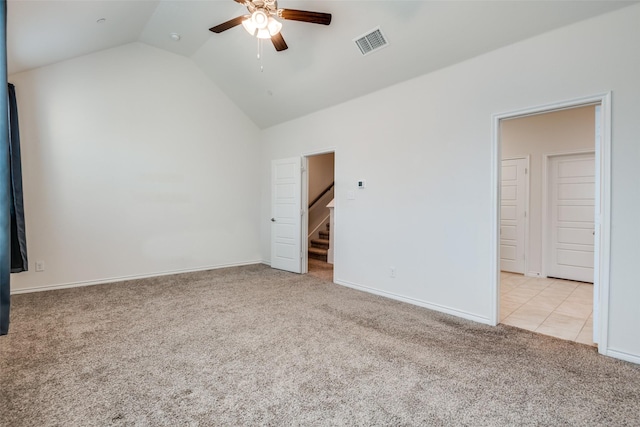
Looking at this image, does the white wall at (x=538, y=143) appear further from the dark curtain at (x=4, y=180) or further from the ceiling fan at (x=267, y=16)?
the dark curtain at (x=4, y=180)

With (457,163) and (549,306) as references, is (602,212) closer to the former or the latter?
(457,163)

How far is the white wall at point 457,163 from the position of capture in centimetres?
229

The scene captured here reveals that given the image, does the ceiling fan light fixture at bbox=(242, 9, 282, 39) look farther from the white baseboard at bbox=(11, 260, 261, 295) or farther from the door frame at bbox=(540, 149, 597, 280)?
the door frame at bbox=(540, 149, 597, 280)

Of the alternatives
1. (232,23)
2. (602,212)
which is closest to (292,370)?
(602,212)

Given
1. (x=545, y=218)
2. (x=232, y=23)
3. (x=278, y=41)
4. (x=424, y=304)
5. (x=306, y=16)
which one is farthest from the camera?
(x=545, y=218)

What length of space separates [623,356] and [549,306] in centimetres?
133

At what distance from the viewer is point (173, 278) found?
4.81 meters

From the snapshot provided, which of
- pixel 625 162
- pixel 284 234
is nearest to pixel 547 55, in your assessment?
pixel 625 162

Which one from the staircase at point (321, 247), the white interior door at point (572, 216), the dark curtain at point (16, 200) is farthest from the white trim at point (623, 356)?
the dark curtain at point (16, 200)

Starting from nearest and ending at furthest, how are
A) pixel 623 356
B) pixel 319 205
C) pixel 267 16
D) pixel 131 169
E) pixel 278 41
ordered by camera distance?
pixel 623 356 → pixel 267 16 → pixel 278 41 → pixel 131 169 → pixel 319 205

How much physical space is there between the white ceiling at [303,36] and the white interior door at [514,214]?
3.05 metres

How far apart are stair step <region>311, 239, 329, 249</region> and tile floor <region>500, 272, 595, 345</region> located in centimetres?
346

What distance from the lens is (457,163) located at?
3.20 m

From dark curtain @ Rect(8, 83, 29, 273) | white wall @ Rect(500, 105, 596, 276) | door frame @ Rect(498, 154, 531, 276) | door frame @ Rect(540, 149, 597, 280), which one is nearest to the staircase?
door frame @ Rect(498, 154, 531, 276)
